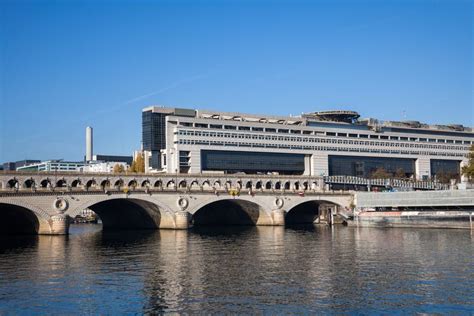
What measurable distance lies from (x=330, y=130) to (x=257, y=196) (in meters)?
67.7

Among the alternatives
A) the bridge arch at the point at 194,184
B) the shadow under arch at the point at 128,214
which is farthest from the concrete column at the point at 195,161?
the shadow under arch at the point at 128,214

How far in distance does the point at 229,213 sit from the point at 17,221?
49.6 meters

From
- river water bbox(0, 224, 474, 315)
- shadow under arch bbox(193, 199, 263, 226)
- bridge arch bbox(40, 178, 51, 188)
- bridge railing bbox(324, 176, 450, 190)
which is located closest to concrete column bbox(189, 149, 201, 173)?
shadow under arch bbox(193, 199, 263, 226)

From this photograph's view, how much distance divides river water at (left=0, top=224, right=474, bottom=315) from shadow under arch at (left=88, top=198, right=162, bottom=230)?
33919mm

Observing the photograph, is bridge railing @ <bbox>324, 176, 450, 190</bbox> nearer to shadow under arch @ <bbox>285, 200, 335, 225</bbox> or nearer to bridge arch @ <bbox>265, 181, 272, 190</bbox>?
shadow under arch @ <bbox>285, 200, 335, 225</bbox>

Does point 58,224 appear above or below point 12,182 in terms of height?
below

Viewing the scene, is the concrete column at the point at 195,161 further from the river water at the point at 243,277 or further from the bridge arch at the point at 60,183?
the river water at the point at 243,277

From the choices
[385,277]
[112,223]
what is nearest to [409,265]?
[385,277]

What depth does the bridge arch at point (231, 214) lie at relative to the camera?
134625 millimetres

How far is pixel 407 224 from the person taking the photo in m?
116

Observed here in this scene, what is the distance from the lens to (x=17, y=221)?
114 metres

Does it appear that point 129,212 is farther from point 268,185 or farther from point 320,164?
point 320,164

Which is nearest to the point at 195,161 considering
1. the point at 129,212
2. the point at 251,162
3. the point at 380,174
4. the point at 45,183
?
the point at 251,162

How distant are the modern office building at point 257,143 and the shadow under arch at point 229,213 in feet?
62.4
